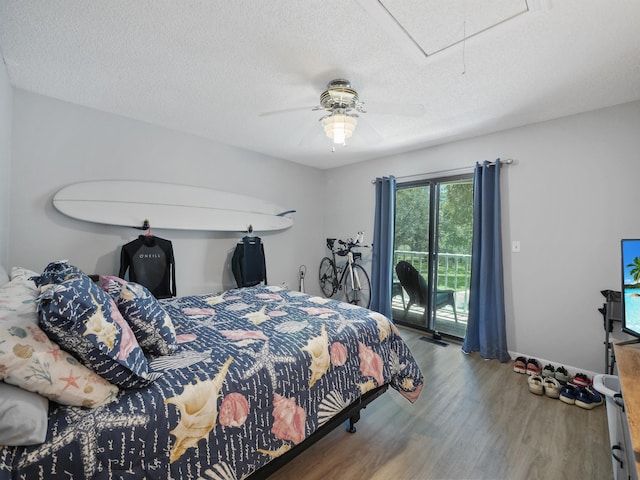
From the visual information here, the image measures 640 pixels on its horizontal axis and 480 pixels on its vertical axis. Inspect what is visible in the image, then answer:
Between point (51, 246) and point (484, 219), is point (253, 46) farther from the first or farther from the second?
point (484, 219)

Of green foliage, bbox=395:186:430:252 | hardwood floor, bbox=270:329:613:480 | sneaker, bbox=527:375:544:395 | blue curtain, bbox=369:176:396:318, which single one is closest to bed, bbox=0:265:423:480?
hardwood floor, bbox=270:329:613:480

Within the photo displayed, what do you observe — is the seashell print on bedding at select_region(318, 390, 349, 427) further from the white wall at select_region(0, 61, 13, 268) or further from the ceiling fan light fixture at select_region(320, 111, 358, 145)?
the white wall at select_region(0, 61, 13, 268)

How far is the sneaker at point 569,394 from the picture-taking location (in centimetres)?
221

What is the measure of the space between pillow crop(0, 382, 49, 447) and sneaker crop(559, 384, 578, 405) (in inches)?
123

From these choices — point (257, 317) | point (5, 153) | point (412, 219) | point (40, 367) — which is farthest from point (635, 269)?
point (5, 153)

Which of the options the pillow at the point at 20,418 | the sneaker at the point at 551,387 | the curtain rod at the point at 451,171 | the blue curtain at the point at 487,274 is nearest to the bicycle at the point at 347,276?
the curtain rod at the point at 451,171

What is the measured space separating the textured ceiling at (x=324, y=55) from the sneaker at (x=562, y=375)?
7.65ft

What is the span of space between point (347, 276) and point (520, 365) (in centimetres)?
247

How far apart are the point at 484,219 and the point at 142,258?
11.6ft

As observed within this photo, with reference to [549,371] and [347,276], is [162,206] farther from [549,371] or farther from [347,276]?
[549,371]

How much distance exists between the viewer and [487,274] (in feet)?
10.0

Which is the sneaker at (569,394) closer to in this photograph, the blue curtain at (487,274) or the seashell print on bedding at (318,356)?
the blue curtain at (487,274)

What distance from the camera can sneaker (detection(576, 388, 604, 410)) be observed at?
2.14 meters

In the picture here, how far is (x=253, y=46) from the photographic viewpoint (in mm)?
1761
